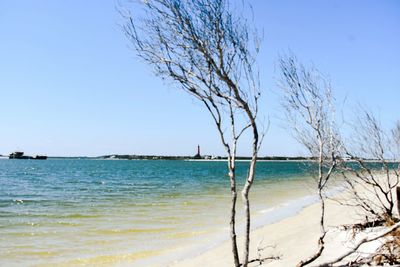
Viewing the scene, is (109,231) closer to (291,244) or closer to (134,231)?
(134,231)

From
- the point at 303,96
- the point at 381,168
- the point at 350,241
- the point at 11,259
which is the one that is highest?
the point at 303,96

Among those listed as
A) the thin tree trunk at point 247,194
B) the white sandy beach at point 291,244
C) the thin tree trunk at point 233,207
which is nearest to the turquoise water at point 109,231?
the white sandy beach at point 291,244

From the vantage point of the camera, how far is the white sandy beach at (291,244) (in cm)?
801

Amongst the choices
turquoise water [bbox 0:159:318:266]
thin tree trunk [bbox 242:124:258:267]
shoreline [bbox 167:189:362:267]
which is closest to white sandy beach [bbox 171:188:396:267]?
shoreline [bbox 167:189:362:267]

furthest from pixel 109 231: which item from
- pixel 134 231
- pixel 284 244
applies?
pixel 284 244

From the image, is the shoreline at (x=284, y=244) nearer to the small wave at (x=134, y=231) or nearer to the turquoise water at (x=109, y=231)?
the turquoise water at (x=109, y=231)

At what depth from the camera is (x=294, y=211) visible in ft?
62.5

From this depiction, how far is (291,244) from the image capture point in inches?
409

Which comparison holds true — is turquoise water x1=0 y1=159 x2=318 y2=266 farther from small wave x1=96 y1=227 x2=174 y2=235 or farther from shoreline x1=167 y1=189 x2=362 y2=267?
shoreline x1=167 y1=189 x2=362 y2=267

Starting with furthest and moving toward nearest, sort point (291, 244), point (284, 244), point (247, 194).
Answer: point (284, 244) → point (291, 244) → point (247, 194)

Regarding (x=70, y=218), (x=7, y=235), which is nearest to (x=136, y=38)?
(x=7, y=235)

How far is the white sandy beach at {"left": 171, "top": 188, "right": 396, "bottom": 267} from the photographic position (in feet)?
26.3

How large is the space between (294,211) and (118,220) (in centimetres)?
831

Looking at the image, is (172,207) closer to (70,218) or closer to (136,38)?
(70,218)
